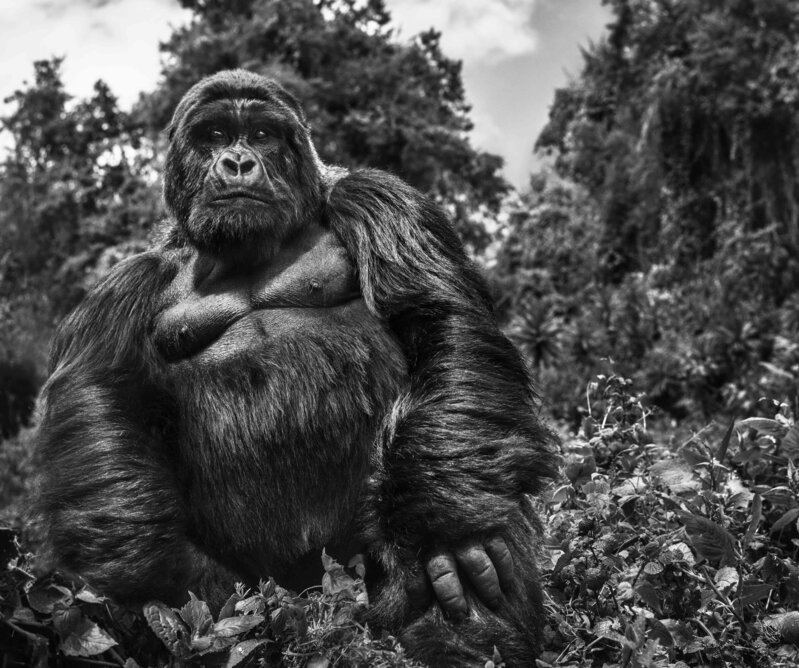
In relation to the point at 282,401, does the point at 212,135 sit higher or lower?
higher

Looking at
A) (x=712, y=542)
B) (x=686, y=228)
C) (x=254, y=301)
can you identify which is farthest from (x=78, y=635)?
(x=686, y=228)

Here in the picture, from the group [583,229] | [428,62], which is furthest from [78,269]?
[583,229]

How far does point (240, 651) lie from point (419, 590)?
49cm

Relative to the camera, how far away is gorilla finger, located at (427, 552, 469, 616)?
2289mm

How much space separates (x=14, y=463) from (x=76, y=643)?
12741mm

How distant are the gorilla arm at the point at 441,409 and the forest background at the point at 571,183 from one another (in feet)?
15.6

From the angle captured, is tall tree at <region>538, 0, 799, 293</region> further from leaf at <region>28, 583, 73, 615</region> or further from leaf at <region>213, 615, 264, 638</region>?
leaf at <region>28, 583, 73, 615</region>

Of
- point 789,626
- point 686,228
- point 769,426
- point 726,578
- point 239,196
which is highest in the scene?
point 686,228

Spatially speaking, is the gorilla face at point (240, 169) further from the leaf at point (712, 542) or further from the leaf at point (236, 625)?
the leaf at point (712, 542)

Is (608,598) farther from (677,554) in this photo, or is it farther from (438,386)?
(438,386)

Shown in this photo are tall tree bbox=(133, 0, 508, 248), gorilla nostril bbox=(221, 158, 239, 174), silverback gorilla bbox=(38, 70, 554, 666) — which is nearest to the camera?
silverback gorilla bbox=(38, 70, 554, 666)

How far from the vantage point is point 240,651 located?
207 centimetres

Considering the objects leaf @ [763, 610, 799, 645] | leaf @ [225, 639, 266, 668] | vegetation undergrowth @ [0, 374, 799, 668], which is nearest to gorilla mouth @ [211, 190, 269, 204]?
vegetation undergrowth @ [0, 374, 799, 668]

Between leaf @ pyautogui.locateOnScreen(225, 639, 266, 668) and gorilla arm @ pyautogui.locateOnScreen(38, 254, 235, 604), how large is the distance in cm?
49
